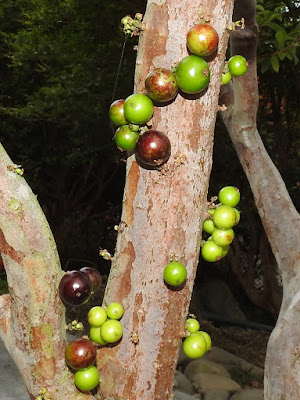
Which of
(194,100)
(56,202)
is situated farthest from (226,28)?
(56,202)

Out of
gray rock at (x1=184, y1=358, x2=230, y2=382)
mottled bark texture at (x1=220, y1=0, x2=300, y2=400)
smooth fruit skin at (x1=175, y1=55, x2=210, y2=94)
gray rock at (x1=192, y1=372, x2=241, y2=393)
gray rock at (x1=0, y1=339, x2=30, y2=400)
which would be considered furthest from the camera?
gray rock at (x1=184, y1=358, x2=230, y2=382)

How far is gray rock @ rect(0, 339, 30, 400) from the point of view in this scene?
4.18 metres

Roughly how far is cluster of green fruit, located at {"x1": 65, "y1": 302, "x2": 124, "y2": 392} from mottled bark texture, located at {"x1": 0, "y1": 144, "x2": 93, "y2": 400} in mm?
59

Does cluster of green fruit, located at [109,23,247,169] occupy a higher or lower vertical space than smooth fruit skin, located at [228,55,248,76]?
lower

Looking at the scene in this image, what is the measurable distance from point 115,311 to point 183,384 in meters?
4.65

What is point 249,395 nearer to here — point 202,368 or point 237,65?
point 202,368

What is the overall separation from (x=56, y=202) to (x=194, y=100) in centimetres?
981

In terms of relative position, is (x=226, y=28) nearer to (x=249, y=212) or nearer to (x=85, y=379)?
(x=85, y=379)

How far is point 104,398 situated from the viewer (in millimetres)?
1749

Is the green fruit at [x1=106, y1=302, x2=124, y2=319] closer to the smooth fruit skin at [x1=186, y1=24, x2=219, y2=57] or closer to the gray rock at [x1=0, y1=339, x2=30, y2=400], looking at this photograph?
the smooth fruit skin at [x1=186, y1=24, x2=219, y2=57]

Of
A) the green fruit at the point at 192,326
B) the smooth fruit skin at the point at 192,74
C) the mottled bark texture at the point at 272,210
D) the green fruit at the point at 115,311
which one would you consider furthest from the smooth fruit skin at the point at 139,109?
the mottled bark texture at the point at 272,210

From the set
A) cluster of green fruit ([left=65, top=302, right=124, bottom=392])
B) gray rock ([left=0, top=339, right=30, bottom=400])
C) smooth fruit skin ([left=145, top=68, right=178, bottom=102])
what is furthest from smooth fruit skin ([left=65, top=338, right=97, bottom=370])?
gray rock ([left=0, top=339, right=30, bottom=400])

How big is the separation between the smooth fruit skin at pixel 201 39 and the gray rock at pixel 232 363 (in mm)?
6024

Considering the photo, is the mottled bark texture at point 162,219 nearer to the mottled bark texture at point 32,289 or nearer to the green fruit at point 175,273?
the green fruit at point 175,273
